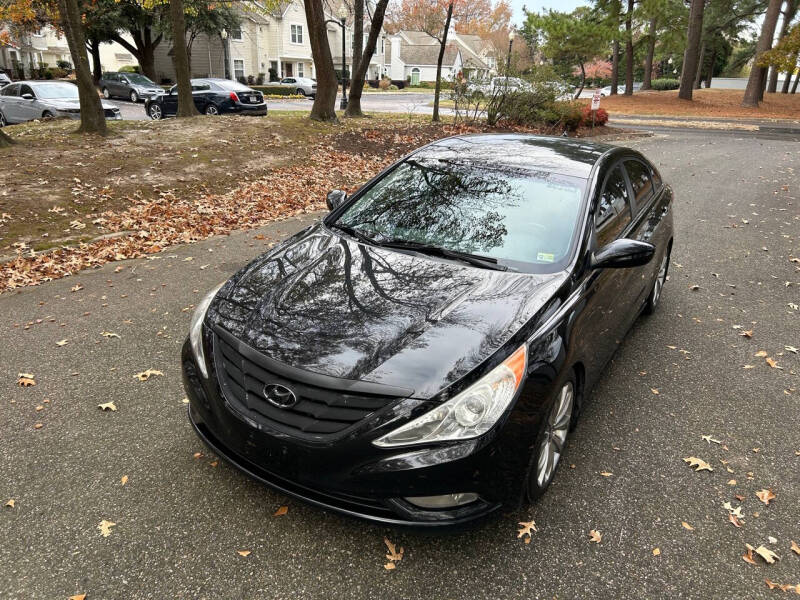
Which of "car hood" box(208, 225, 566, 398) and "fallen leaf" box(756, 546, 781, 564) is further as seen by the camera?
"fallen leaf" box(756, 546, 781, 564)

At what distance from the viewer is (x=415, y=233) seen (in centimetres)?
344

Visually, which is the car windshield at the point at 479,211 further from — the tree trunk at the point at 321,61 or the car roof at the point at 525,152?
the tree trunk at the point at 321,61

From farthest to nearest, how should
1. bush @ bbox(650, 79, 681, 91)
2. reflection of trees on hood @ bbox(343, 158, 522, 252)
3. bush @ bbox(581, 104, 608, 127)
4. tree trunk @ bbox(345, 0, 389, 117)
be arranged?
1. bush @ bbox(650, 79, 681, 91)
2. bush @ bbox(581, 104, 608, 127)
3. tree trunk @ bbox(345, 0, 389, 117)
4. reflection of trees on hood @ bbox(343, 158, 522, 252)

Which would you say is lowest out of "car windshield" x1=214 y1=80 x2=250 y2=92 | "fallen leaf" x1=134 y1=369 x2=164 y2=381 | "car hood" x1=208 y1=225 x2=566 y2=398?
"fallen leaf" x1=134 y1=369 x2=164 y2=381

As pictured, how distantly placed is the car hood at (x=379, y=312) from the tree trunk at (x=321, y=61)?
1318 cm

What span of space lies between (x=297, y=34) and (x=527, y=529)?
191ft

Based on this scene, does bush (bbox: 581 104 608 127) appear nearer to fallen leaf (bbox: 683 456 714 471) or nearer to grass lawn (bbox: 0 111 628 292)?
grass lawn (bbox: 0 111 628 292)

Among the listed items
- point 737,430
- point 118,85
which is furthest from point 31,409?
point 118,85

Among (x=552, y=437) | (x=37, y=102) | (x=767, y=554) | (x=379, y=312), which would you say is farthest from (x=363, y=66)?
(x=767, y=554)

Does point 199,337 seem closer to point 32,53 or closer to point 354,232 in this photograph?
point 354,232

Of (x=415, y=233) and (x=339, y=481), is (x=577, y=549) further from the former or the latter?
(x=415, y=233)

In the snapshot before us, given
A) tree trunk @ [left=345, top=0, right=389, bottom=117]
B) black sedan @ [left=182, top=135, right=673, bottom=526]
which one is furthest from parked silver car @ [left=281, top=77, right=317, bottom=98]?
black sedan @ [left=182, top=135, right=673, bottom=526]

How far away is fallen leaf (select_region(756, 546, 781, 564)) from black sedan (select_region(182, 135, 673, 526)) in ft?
3.15

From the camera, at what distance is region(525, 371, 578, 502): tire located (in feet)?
8.26
